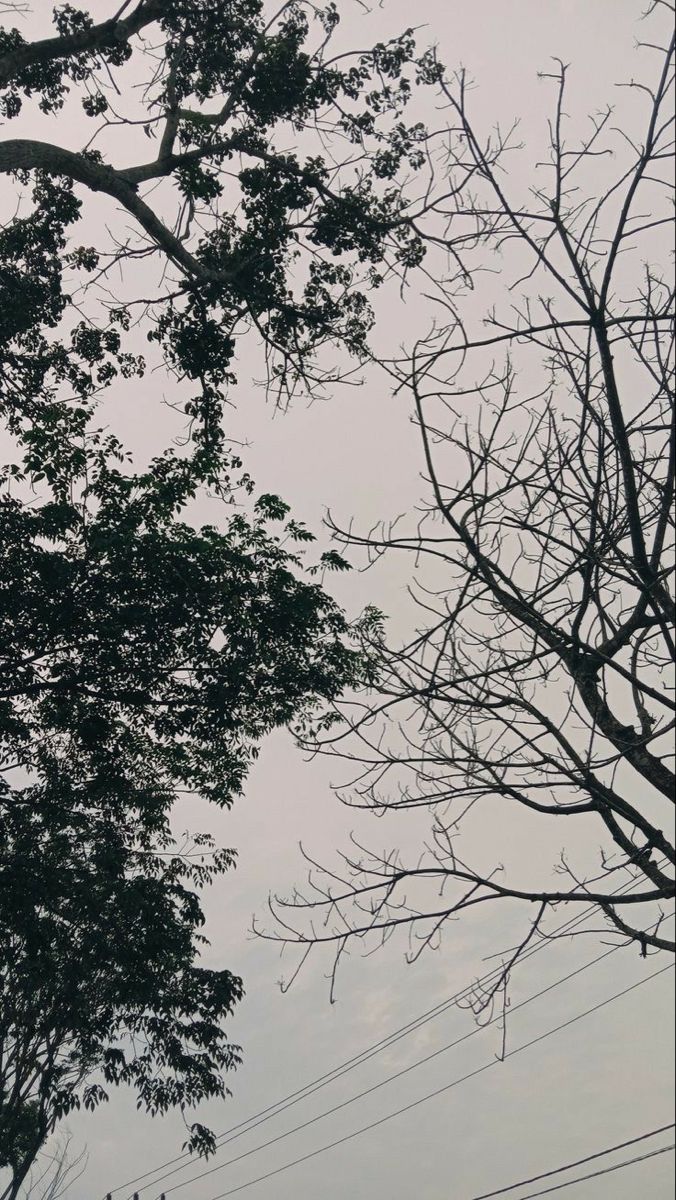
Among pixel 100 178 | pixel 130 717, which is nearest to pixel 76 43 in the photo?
pixel 100 178

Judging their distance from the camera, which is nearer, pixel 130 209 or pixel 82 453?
pixel 82 453

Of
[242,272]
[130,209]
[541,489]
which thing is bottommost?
[541,489]

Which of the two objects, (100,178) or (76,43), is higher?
(76,43)

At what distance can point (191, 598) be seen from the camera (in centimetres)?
1070

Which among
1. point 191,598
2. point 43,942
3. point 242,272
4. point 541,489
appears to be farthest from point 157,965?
point 541,489

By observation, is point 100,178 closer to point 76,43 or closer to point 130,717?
point 76,43

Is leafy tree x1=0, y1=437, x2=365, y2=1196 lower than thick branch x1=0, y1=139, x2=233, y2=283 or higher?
lower

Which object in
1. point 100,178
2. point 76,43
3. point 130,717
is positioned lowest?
point 130,717

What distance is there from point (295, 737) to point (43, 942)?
7.74 metres

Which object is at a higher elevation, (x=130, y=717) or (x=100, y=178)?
(x=100, y=178)

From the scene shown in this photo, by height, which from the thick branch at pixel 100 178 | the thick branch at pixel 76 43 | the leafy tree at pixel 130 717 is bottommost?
the leafy tree at pixel 130 717

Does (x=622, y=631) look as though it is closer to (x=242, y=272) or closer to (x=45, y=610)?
(x=45, y=610)

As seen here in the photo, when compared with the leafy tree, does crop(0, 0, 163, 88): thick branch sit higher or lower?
higher

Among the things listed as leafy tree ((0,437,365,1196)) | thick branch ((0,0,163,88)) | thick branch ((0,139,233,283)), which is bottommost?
leafy tree ((0,437,365,1196))
